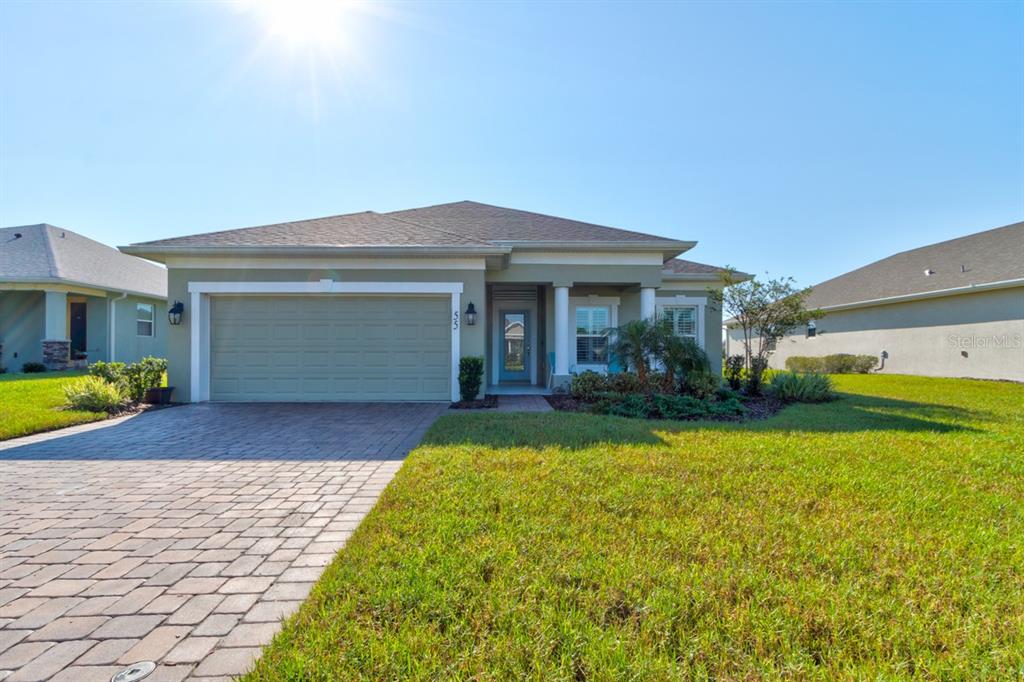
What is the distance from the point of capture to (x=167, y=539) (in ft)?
9.95

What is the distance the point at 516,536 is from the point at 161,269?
24.6 meters

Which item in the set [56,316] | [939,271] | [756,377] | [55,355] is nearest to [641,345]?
[756,377]

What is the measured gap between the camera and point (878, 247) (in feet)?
71.9

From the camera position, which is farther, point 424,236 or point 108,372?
point 424,236

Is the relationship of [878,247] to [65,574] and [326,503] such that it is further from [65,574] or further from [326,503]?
[65,574]

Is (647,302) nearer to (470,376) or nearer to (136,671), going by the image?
(470,376)

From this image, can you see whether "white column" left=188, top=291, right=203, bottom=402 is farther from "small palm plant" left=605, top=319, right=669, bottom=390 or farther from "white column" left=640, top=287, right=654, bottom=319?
"white column" left=640, top=287, right=654, bottom=319

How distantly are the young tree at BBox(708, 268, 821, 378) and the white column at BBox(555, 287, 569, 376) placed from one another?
3.62 m

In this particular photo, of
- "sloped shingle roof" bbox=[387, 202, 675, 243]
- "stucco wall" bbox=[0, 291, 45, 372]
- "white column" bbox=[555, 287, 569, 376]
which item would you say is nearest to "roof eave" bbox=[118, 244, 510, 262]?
"sloped shingle roof" bbox=[387, 202, 675, 243]

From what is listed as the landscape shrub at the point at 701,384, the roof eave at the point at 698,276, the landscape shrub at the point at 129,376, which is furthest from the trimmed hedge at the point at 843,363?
the landscape shrub at the point at 129,376

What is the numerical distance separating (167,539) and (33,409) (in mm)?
7562

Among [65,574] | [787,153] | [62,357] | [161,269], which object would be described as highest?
[787,153]

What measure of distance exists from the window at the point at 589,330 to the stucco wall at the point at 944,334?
5.49 m

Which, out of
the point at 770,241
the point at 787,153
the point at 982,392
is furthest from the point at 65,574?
the point at 770,241
